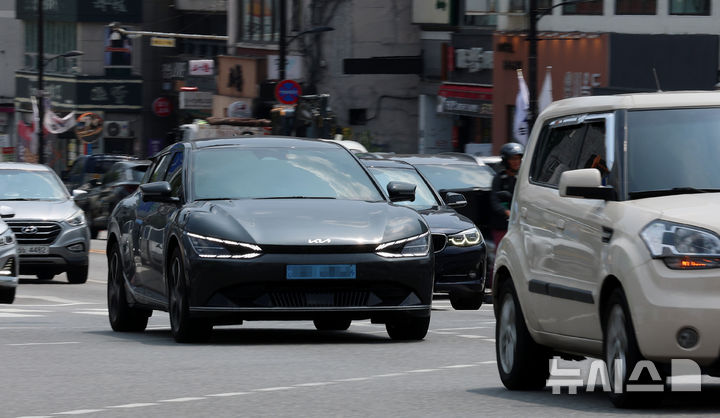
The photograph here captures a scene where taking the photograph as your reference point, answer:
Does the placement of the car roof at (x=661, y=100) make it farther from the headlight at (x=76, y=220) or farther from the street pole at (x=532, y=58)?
the street pole at (x=532, y=58)

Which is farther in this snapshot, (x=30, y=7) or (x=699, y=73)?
(x=30, y=7)

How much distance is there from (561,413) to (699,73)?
32949 mm

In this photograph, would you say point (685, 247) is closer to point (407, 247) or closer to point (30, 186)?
point (407, 247)

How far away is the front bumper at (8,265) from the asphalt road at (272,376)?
3.71 meters

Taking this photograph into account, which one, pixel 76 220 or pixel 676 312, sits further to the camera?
pixel 76 220

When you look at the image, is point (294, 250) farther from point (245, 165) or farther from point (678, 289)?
point (678, 289)

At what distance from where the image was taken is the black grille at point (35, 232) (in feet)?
78.9

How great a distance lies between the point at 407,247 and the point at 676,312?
5005 millimetres

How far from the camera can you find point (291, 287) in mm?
12672

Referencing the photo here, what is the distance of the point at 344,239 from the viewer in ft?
41.4

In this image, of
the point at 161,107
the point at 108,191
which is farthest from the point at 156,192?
the point at 161,107

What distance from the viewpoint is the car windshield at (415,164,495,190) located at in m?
23.5

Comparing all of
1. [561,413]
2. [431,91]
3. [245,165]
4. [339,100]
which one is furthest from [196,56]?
[561,413]

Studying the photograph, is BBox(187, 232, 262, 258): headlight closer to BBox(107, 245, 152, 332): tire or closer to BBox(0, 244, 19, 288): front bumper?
BBox(107, 245, 152, 332): tire
